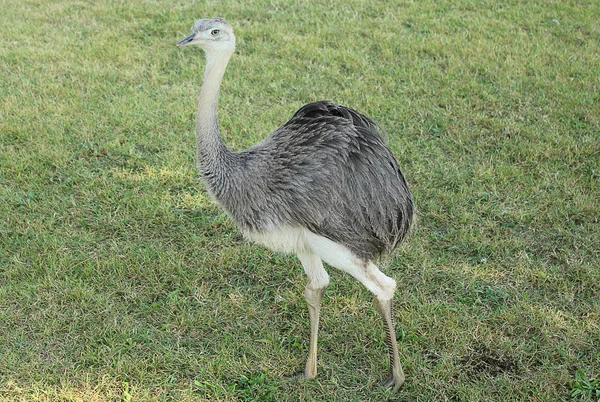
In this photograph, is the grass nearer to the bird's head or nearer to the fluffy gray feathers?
the fluffy gray feathers

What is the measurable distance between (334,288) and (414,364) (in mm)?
769

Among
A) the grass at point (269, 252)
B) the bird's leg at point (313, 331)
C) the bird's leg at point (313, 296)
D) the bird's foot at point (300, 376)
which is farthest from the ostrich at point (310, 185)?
the grass at point (269, 252)

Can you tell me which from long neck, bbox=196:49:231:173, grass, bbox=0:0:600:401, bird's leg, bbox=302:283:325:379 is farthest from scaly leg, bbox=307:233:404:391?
long neck, bbox=196:49:231:173

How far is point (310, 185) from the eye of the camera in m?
3.27

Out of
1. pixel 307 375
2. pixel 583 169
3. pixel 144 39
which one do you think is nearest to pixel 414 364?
pixel 307 375

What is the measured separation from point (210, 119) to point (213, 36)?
15.2 inches

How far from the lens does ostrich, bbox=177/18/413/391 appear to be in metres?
3.24

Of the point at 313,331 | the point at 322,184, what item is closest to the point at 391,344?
the point at 313,331

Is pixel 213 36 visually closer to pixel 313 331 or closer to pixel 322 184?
pixel 322 184

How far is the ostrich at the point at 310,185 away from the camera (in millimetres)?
3242

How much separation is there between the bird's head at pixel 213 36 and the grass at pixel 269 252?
5.32 ft

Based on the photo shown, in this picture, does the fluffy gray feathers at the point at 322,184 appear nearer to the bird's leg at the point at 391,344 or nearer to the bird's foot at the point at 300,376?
the bird's leg at the point at 391,344

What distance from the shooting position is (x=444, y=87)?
643 centimetres

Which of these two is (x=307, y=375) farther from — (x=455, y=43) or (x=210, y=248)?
(x=455, y=43)
